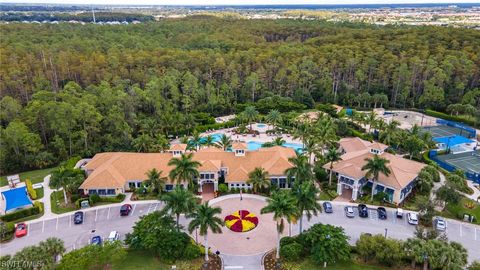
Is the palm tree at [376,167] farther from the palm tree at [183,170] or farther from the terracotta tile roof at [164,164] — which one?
the palm tree at [183,170]

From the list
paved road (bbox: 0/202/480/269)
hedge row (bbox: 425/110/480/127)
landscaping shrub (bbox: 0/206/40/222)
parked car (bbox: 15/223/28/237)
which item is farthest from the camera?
A: hedge row (bbox: 425/110/480/127)

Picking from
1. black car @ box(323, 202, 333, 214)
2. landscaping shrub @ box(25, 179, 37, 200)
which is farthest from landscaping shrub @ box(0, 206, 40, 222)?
black car @ box(323, 202, 333, 214)

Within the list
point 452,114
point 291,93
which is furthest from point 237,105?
point 452,114

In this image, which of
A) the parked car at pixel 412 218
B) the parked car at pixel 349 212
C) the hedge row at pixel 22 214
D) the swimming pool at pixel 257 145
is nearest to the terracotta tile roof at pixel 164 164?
the hedge row at pixel 22 214

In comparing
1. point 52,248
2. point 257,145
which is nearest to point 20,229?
point 52,248

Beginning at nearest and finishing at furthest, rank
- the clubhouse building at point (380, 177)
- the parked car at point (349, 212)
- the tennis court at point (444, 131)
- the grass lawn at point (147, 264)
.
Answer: the grass lawn at point (147, 264) < the parked car at point (349, 212) < the clubhouse building at point (380, 177) < the tennis court at point (444, 131)

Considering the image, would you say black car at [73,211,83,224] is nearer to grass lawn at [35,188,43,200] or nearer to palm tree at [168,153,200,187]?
grass lawn at [35,188,43,200]
